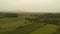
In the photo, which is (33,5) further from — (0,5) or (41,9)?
(0,5)

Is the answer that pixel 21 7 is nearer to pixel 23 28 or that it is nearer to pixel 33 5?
pixel 33 5

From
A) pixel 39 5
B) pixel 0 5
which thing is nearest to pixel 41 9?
pixel 39 5

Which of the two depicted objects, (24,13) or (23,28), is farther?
(24,13)

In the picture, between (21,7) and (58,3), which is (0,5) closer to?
(21,7)

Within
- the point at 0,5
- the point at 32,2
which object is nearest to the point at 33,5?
the point at 32,2

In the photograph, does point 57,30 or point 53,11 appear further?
point 53,11

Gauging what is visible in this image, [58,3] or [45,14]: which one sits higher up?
[58,3]

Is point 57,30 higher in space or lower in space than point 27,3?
lower

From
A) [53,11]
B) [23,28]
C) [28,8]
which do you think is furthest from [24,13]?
[23,28]
